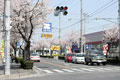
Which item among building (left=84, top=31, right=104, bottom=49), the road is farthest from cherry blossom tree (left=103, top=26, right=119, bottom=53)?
the road

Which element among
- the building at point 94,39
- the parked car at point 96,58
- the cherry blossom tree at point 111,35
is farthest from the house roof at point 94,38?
the parked car at point 96,58

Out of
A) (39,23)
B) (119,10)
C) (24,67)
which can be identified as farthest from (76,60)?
(24,67)

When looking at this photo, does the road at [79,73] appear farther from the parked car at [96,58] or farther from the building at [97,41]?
the building at [97,41]

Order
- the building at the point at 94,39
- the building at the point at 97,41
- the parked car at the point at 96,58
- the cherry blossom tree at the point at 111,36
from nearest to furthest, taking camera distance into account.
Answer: the parked car at the point at 96,58 < the cherry blossom tree at the point at 111,36 < the building at the point at 97,41 < the building at the point at 94,39

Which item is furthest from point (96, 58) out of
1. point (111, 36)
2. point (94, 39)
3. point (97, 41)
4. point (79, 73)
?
point (94, 39)

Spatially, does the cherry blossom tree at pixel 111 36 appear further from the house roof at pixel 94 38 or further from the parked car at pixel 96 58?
the parked car at pixel 96 58

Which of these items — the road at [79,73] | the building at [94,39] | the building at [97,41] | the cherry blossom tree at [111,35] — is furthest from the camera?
the building at [94,39]

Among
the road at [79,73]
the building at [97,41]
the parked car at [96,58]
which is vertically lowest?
the road at [79,73]

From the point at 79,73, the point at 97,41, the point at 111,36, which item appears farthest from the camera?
the point at 97,41

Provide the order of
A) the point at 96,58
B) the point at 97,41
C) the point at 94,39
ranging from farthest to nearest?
the point at 94,39, the point at 97,41, the point at 96,58

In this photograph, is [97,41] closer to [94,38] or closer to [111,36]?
[94,38]

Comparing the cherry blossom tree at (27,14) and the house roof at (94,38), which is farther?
the house roof at (94,38)

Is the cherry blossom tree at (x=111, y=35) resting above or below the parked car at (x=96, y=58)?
above

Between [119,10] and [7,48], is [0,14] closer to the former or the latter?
[7,48]
